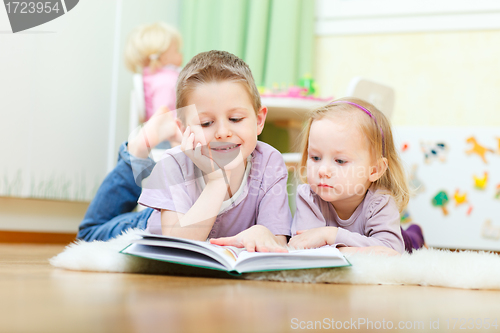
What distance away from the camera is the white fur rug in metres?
0.68

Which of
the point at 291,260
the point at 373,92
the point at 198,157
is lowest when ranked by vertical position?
the point at 291,260

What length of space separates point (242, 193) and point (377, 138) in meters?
0.32

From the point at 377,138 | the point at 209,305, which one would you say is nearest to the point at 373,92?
the point at 377,138

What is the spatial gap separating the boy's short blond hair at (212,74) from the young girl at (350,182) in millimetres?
178

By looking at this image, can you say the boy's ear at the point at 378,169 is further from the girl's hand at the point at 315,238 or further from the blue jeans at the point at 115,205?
the blue jeans at the point at 115,205

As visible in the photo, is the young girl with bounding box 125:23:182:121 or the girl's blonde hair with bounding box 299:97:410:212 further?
the young girl with bounding box 125:23:182:121

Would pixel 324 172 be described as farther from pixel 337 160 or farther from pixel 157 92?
pixel 157 92

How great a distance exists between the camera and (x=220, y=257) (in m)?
0.63

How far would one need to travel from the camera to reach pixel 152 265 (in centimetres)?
70

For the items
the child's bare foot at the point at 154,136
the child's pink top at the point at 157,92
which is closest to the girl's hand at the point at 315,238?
the child's bare foot at the point at 154,136

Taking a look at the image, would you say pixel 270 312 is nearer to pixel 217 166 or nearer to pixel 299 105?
pixel 217 166

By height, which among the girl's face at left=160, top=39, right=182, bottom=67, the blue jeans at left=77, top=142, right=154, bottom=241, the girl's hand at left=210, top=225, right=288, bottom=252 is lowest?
the blue jeans at left=77, top=142, right=154, bottom=241

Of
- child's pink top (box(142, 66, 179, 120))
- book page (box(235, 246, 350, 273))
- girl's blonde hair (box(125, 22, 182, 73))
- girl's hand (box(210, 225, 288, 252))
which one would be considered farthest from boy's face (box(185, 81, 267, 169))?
girl's blonde hair (box(125, 22, 182, 73))

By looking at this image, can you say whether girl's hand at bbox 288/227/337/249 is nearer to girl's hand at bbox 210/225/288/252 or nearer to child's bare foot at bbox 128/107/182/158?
girl's hand at bbox 210/225/288/252
